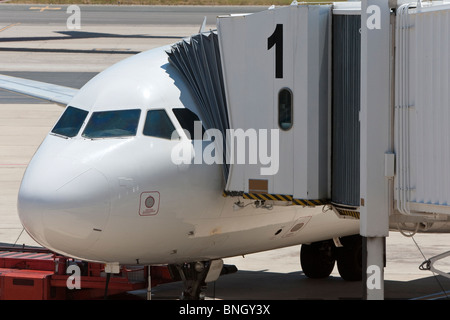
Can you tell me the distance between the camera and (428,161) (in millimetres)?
11094

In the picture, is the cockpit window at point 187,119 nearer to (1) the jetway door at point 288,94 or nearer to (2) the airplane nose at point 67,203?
(1) the jetway door at point 288,94

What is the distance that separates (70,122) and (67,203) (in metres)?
1.99

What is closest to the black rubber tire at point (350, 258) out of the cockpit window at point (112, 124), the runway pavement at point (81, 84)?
the runway pavement at point (81, 84)

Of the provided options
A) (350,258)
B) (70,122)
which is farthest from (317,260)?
(70,122)

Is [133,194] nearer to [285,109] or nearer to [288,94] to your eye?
[285,109]

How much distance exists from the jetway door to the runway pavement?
6.00 meters

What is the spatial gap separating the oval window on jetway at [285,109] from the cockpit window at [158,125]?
176 cm

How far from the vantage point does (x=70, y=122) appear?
14.3 metres

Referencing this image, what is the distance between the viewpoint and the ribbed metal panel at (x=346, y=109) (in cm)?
1238

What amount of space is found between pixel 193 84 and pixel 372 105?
12.1ft

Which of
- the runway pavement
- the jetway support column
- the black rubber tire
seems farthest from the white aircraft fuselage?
the black rubber tire

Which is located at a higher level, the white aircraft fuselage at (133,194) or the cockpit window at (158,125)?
the cockpit window at (158,125)

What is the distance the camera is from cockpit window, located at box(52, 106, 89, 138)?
14.0 meters
